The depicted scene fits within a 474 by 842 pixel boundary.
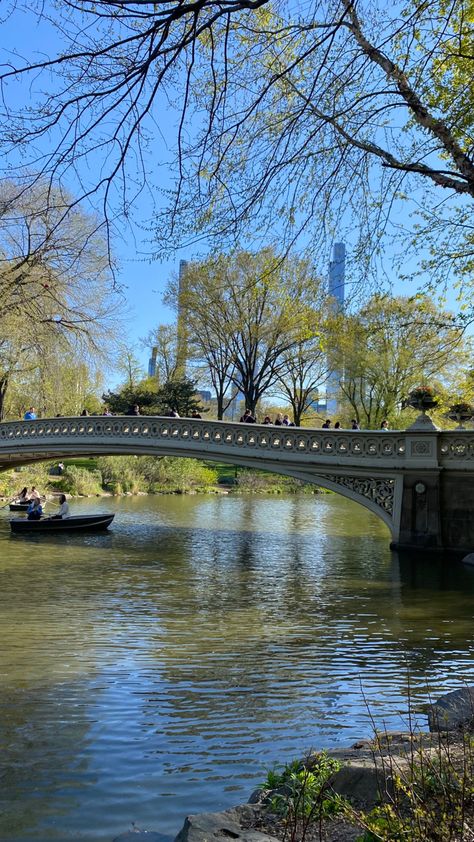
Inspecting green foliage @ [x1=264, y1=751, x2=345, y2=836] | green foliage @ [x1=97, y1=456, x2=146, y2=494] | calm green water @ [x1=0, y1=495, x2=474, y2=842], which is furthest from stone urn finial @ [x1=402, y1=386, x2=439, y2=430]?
green foliage @ [x1=97, y1=456, x2=146, y2=494]

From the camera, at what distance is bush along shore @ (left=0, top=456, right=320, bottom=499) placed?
3294 cm

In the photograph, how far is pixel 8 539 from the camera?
17875 mm

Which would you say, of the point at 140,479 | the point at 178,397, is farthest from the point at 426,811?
the point at 178,397

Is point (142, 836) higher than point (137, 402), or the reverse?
point (137, 402)

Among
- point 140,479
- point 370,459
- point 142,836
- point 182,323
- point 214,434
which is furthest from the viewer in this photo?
point 140,479

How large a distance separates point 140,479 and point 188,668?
30664mm

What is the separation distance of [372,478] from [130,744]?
13495 mm

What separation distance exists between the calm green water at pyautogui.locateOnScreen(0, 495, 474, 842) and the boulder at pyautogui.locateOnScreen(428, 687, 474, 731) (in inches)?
24.4

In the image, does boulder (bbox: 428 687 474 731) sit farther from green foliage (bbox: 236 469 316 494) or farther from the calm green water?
green foliage (bbox: 236 469 316 494)

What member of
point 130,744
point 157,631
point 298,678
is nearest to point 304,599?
point 157,631

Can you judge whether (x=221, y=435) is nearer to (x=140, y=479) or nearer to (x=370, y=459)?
(x=370, y=459)

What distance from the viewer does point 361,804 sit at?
9.50ft

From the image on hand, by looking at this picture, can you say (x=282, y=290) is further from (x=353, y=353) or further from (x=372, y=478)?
(x=353, y=353)

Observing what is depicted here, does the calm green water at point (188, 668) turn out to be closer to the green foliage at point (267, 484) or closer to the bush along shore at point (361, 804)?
the bush along shore at point (361, 804)
